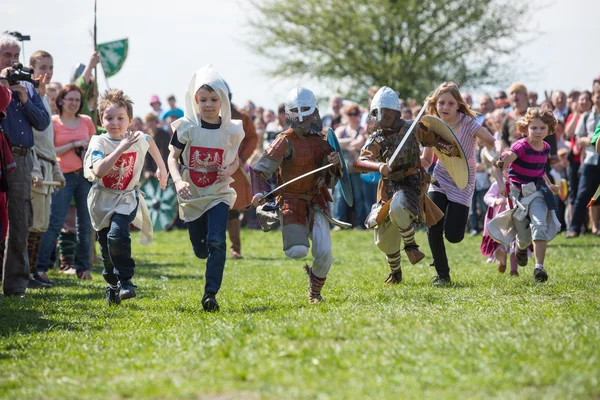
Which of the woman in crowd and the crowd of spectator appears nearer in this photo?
the crowd of spectator

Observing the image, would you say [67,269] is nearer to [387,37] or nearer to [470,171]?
[470,171]

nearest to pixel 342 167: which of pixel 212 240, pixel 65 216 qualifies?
pixel 212 240

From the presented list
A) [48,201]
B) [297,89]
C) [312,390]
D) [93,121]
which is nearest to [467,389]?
[312,390]

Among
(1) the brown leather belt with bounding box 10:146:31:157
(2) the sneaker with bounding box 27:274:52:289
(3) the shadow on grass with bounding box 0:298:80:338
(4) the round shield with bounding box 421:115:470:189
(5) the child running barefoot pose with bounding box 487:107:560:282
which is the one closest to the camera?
(3) the shadow on grass with bounding box 0:298:80:338

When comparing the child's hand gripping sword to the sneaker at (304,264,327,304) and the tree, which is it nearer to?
the sneaker at (304,264,327,304)

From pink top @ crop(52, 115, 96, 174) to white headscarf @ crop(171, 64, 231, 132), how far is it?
353 centimetres

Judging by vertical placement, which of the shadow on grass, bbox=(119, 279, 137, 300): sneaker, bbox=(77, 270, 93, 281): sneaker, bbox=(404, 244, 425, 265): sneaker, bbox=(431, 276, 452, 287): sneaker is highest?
bbox=(404, 244, 425, 265): sneaker

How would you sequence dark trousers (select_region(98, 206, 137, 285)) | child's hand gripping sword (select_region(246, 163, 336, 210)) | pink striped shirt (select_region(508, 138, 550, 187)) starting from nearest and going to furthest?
1. child's hand gripping sword (select_region(246, 163, 336, 210))
2. dark trousers (select_region(98, 206, 137, 285))
3. pink striped shirt (select_region(508, 138, 550, 187))

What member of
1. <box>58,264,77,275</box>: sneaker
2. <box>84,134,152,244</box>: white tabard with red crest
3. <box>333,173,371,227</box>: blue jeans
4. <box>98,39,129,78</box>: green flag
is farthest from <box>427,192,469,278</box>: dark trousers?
<box>333,173,371,227</box>: blue jeans

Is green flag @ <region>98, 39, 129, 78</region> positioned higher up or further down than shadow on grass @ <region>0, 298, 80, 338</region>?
higher up

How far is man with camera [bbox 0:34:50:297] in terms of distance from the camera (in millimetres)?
9297

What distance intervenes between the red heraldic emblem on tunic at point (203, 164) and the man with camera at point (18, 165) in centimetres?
190

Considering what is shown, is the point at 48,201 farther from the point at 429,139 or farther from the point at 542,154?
the point at 542,154

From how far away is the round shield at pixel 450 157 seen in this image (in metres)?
9.20
